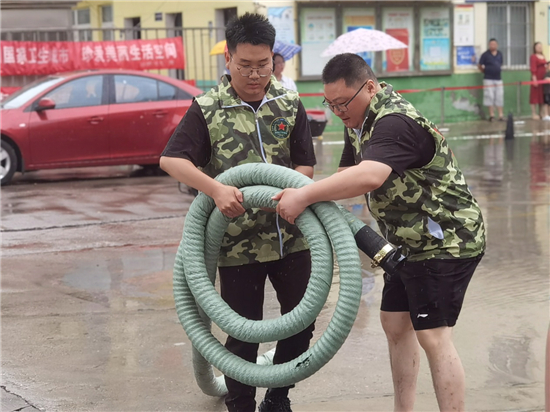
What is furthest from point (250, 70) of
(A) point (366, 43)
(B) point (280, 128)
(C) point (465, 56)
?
(C) point (465, 56)

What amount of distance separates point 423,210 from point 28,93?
945 cm

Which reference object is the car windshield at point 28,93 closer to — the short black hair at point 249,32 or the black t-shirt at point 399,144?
the short black hair at point 249,32

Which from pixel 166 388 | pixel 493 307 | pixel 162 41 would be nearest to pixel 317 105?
pixel 162 41

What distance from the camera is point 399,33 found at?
67.3ft

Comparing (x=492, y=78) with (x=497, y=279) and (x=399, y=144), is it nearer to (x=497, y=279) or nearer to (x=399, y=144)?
(x=497, y=279)

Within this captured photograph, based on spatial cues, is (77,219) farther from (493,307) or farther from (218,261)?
(218,261)

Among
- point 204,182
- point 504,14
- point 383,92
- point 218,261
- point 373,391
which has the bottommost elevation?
point 373,391

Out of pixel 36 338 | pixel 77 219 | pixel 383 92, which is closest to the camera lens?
pixel 383 92

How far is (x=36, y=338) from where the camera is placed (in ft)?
16.8

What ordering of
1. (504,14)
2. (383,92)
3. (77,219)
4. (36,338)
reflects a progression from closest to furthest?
(383,92) < (36,338) < (77,219) < (504,14)

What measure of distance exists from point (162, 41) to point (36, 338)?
13250mm

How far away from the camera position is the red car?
11516 millimetres

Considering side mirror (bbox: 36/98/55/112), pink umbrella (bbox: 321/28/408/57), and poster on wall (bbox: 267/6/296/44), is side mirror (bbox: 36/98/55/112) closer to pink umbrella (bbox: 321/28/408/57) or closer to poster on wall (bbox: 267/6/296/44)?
pink umbrella (bbox: 321/28/408/57)

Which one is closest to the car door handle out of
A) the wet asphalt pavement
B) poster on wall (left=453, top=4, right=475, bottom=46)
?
the wet asphalt pavement
